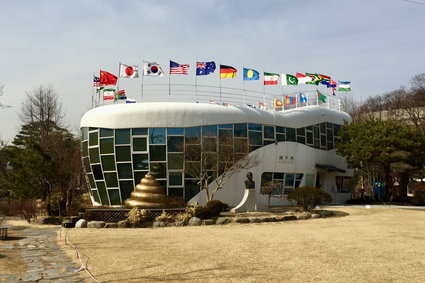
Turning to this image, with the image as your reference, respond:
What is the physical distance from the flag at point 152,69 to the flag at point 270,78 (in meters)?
9.00

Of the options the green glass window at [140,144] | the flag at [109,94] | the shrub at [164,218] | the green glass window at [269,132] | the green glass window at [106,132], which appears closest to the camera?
the shrub at [164,218]

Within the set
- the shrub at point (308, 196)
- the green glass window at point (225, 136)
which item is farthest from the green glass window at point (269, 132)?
the shrub at point (308, 196)

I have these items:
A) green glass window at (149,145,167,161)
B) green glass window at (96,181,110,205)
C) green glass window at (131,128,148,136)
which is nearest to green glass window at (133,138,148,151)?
green glass window at (131,128,148,136)

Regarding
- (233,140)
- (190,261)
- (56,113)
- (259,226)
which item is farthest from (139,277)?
(56,113)

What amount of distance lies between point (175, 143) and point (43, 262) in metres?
20.4

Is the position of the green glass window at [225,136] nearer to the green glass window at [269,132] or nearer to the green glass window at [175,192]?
the green glass window at [269,132]

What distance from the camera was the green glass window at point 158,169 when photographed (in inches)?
1214

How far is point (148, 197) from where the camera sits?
24.8 meters

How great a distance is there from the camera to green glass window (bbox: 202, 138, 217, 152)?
98.8 feet

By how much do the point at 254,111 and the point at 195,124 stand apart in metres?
5.46

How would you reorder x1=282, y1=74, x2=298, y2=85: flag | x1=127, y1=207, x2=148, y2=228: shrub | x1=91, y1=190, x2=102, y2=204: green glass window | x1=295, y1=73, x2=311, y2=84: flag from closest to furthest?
x1=127, y1=207, x2=148, y2=228: shrub → x1=91, y1=190, x2=102, y2=204: green glass window → x1=282, y1=74, x2=298, y2=85: flag → x1=295, y1=73, x2=311, y2=84: flag

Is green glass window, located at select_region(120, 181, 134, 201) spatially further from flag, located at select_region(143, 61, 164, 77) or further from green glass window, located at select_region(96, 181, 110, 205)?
flag, located at select_region(143, 61, 164, 77)

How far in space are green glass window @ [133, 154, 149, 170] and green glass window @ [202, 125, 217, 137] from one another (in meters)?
4.84

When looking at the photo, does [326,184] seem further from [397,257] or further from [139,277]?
[139,277]
